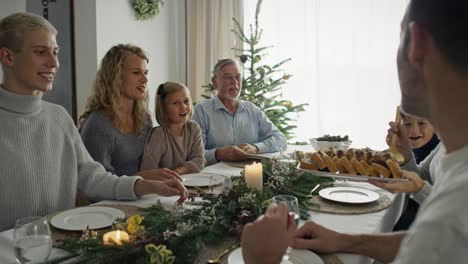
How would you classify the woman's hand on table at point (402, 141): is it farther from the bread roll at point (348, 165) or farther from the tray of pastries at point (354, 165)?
the bread roll at point (348, 165)

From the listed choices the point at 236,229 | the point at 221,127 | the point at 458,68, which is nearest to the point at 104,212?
the point at 236,229

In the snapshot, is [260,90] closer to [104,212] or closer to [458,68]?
[104,212]

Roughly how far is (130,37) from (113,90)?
2314 mm

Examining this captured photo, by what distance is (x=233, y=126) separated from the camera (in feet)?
10.7

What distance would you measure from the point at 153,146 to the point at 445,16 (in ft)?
6.28

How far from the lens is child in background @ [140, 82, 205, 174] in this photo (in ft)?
7.77

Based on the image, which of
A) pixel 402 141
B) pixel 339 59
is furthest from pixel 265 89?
pixel 402 141

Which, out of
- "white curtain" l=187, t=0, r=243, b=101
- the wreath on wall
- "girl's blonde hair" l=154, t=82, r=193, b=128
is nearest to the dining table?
"girl's blonde hair" l=154, t=82, r=193, b=128

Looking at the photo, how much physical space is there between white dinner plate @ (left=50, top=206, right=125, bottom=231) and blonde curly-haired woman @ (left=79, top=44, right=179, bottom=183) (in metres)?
0.74

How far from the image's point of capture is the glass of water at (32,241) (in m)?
1.00

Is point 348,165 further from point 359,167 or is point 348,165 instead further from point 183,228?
point 183,228

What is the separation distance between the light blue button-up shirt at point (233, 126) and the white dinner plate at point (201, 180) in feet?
3.36

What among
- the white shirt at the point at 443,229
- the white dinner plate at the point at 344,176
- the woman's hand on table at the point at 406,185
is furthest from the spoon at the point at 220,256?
the white dinner plate at the point at 344,176

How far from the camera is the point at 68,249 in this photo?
3.73 feet
